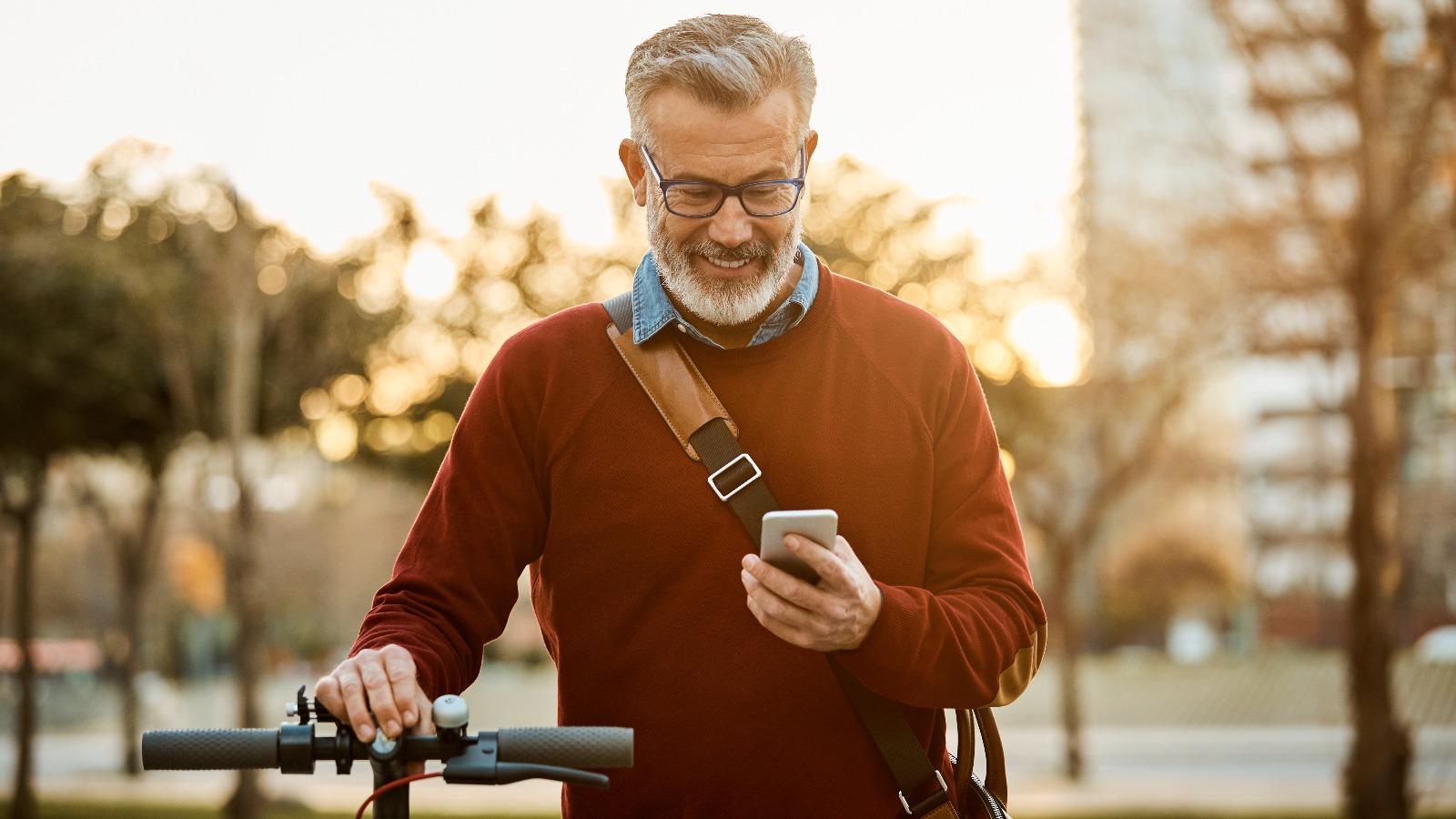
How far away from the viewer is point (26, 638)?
51.9 ft

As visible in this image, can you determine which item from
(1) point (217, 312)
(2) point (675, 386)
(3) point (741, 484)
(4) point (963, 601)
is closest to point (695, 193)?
(2) point (675, 386)

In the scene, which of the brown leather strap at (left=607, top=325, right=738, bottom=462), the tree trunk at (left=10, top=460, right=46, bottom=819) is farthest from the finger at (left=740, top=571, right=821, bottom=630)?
the tree trunk at (left=10, top=460, right=46, bottom=819)

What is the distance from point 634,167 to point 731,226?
0.27 metres

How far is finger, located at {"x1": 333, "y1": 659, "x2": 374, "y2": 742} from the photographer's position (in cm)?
194

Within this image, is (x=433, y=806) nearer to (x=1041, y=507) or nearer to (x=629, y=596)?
(x=1041, y=507)

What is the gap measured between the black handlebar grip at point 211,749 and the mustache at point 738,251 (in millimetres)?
986

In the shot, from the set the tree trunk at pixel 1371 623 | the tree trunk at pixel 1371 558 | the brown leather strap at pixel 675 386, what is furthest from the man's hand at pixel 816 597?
the tree trunk at pixel 1371 623

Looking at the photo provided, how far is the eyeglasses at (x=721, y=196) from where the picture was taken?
2.36 m

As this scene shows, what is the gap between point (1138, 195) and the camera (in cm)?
1738

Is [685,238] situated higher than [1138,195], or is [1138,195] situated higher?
[1138,195]

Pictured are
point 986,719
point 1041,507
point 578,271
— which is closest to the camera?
point 986,719

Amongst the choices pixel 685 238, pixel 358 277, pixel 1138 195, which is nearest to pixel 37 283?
pixel 358 277

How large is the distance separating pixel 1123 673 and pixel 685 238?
43.6m

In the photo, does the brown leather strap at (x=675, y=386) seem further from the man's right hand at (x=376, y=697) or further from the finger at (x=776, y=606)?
the man's right hand at (x=376, y=697)
